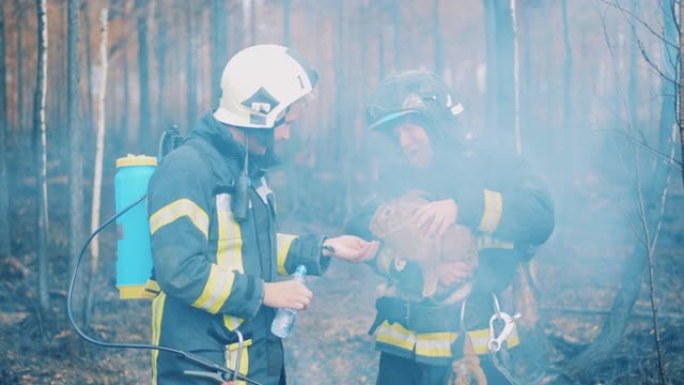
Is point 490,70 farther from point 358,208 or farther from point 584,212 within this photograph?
point 584,212

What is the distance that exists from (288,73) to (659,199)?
4695 millimetres

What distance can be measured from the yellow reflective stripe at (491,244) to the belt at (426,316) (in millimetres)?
332

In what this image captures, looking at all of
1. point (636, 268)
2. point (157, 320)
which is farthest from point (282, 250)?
point (636, 268)

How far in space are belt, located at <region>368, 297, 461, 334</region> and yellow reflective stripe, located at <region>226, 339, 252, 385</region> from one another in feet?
3.04

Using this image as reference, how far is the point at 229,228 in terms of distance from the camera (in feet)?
9.76

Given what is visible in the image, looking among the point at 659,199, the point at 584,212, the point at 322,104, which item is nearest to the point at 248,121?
the point at 659,199

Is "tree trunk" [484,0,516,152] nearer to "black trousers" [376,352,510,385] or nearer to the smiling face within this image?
"black trousers" [376,352,510,385]

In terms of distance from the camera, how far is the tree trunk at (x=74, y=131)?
28.1 ft

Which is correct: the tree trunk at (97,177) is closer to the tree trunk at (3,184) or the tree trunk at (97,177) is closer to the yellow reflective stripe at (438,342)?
the tree trunk at (3,184)

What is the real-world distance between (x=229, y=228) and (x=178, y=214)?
10.0 inches

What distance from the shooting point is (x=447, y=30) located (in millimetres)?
46344

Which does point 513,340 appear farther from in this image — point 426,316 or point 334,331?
point 334,331

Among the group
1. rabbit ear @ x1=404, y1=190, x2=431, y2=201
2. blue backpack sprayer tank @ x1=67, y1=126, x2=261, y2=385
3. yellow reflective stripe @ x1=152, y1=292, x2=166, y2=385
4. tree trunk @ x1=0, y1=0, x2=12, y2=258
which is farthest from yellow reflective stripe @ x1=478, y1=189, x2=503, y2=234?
tree trunk @ x1=0, y1=0, x2=12, y2=258

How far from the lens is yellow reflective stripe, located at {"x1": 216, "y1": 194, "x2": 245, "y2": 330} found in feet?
9.71
